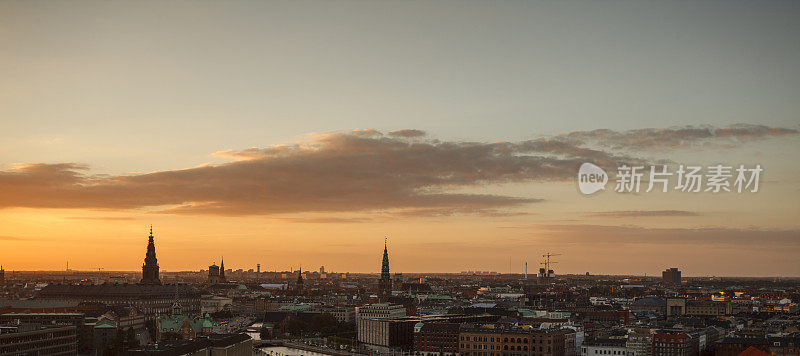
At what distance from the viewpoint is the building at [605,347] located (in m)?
79.8

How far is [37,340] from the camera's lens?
68000mm

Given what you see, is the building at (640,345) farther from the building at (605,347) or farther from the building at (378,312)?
the building at (378,312)

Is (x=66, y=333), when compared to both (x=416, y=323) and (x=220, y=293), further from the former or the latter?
(x=220, y=293)

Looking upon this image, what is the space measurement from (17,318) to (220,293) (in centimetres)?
10861

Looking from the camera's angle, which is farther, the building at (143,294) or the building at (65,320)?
the building at (143,294)

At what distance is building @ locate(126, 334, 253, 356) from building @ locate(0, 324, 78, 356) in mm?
4720

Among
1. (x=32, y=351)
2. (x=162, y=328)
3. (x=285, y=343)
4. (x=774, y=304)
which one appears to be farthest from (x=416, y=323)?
(x=774, y=304)

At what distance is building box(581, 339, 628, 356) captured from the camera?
79812 mm

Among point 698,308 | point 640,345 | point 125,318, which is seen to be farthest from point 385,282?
point 640,345

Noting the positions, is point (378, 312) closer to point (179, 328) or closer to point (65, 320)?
point (179, 328)

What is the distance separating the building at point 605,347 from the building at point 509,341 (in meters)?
2.71

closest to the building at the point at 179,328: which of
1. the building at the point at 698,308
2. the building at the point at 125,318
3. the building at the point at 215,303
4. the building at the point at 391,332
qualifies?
the building at the point at 125,318

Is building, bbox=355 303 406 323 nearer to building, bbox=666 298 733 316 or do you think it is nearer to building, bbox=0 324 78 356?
building, bbox=666 298 733 316

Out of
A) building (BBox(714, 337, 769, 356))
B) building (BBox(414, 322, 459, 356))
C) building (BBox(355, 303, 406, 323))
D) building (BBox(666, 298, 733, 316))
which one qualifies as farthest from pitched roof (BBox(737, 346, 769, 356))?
building (BBox(666, 298, 733, 316))
